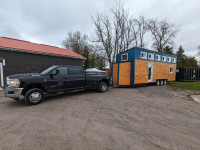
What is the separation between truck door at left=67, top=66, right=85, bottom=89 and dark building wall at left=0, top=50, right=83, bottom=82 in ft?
31.2

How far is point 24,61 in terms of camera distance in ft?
39.5

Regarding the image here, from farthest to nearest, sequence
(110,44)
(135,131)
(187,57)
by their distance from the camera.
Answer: (187,57) < (110,44) < (135,131)

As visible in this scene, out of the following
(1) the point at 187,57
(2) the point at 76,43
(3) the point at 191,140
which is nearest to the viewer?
(3) the point at 191,140

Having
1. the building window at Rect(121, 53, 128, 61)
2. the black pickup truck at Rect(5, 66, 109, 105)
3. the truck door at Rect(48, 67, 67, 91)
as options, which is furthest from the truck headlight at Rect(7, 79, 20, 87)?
the building window at Rect(121, 53, 128, 61)

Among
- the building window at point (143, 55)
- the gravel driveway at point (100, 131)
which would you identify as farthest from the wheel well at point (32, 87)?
the building window at point (143, 55)

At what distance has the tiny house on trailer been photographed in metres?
9.81

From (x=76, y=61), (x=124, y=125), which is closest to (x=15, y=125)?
(x=124, y=125)

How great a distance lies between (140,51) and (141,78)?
281cm

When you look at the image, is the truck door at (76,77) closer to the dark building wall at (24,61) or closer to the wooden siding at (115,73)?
the wooden siding at (115,73)

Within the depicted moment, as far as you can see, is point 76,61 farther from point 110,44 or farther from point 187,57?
point 187,57

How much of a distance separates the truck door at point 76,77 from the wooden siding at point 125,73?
4712 mm

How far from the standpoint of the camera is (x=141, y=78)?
33.8ft

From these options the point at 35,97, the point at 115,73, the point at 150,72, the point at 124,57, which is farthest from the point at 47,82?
the point at 150,72

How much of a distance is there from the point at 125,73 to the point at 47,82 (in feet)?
23.6
